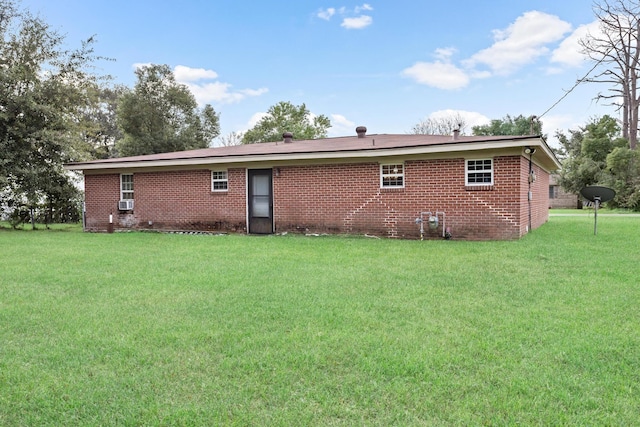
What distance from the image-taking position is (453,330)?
3.82m

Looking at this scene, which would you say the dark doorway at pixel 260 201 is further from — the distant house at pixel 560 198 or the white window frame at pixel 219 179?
the distant house at pixel 560 198

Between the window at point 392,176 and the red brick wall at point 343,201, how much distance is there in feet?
0.43

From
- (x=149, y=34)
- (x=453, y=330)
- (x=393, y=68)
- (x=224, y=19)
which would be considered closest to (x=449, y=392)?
(x=453, y=330)

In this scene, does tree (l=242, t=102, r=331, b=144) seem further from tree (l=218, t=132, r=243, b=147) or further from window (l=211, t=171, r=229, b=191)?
window (l=211, t=171, r=229, b=191)

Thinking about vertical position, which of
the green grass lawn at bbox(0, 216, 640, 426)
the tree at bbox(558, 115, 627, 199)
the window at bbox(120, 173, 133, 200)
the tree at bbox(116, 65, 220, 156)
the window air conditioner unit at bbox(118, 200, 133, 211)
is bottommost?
the green grass lawn at bbox(0, 216, 640, 426)

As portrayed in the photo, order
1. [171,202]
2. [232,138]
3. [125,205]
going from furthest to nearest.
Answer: [232,138], [125,205], [171,202]

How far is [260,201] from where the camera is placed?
42.4 feet

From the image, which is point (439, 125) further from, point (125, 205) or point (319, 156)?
point (125, 205)

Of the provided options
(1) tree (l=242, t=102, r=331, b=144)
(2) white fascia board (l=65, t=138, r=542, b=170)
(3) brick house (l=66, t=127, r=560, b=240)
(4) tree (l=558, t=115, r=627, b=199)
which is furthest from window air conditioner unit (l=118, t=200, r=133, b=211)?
(4) tree (l=558, t=115, r=627, b=199)

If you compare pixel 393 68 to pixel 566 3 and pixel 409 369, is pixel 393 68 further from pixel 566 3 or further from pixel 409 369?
pixel 409 369

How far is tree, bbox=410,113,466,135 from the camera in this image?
42938mm

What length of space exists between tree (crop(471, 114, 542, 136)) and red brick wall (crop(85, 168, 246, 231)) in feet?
111

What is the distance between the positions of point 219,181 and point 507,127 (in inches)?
1376

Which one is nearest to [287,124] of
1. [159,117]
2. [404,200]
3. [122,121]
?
[159,117]
